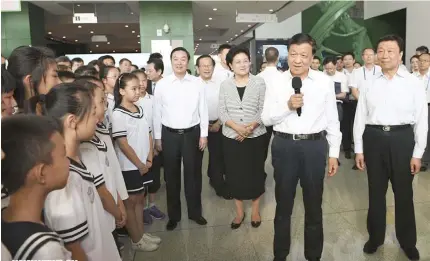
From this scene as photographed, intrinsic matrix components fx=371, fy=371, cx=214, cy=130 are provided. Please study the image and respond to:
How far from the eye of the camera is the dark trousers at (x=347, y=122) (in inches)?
222

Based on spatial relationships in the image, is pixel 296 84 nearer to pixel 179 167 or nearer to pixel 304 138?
pixel 304 138

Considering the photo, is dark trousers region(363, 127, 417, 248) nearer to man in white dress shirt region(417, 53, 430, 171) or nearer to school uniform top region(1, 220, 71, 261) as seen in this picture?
school uniform top region(1, 220, 71, 261)

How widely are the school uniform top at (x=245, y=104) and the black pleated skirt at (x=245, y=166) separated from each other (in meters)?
0.08

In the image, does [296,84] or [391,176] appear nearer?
[296,84]

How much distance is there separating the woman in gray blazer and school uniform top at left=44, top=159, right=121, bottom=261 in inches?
62.4

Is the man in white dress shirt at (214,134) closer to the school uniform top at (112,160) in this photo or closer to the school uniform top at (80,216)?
the school uniform top at (112,160)

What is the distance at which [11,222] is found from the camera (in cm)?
100

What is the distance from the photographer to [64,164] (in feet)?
Answer: 3.63

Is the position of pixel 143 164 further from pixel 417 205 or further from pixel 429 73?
pixel 429 73

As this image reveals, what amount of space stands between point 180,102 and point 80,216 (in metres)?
1.81

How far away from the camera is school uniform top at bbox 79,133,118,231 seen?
1726 mm

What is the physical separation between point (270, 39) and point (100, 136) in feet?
45.5

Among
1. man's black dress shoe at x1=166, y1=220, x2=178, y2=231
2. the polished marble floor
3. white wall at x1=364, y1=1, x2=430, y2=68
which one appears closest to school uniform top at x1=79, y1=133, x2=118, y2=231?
the polished marble floor

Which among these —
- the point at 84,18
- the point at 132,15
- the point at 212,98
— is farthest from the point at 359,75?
the point at 132,15
